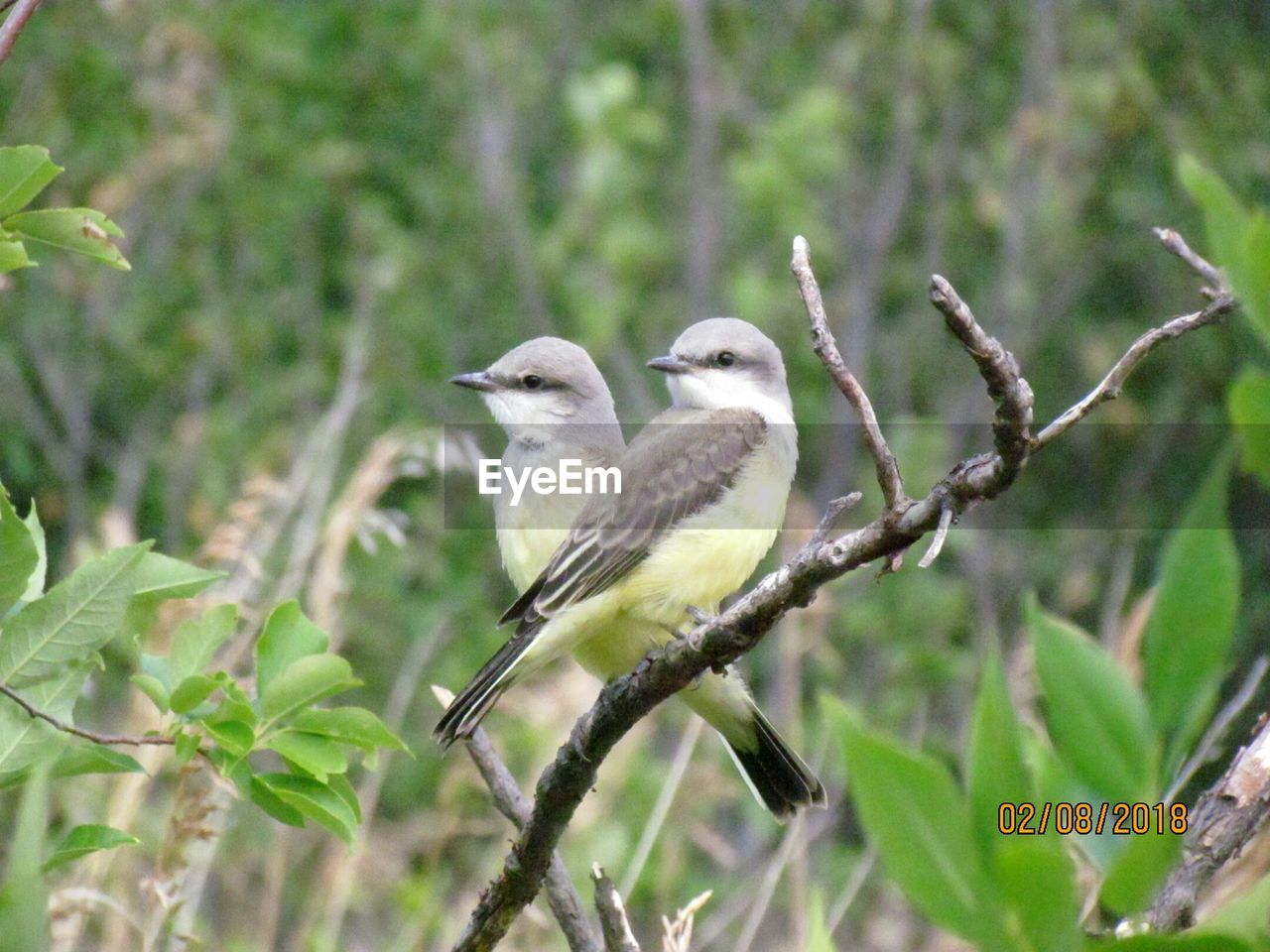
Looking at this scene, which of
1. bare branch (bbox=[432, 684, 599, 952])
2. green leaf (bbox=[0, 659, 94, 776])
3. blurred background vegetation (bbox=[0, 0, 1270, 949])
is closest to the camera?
green leaf (bbox=[0, 659, 94, 776])

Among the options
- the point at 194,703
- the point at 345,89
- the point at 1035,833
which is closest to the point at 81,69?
the point at 345,89

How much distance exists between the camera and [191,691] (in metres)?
1.85

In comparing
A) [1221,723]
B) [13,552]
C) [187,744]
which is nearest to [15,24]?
[13,552]

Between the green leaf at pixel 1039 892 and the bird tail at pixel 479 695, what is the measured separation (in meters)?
0.92

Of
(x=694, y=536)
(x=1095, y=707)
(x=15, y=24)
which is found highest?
(x=15, y=24)

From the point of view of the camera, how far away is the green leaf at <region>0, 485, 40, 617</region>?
1.71m

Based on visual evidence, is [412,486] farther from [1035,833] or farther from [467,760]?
[1035,833]

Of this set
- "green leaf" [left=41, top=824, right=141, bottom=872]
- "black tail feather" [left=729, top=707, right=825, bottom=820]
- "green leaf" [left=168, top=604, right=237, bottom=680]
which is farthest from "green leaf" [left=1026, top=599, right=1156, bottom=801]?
"black tail feather" [left=729, top=707, right=825, bottom=820]

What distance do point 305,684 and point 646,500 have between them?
101 centimetres

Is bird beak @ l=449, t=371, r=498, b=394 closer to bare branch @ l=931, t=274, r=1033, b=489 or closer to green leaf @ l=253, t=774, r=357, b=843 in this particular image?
green leaf @ l=253, t=774, r=357, b=843

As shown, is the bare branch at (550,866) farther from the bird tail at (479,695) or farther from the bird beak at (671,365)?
the bird beak at (671,365)

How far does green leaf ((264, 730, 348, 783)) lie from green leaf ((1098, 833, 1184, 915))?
1098mm
